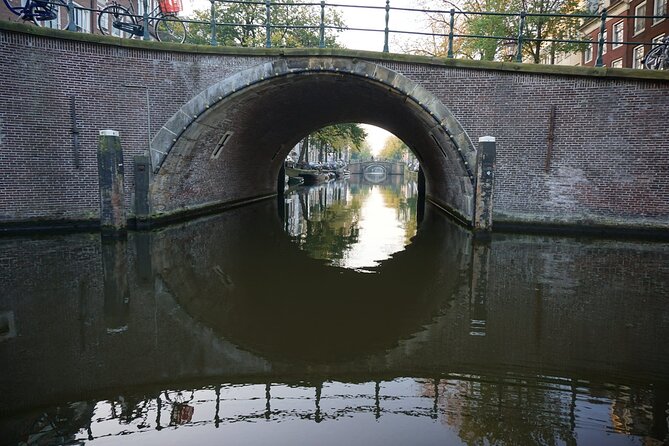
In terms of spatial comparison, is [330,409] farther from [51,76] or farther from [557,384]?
[51,76]

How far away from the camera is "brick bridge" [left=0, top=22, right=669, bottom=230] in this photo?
35.6ft

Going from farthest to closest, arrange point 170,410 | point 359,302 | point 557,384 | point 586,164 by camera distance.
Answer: point 586,164, point 359,302, point 557,384, point 170,410

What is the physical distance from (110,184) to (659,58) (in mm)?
13955

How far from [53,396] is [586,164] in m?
12.0

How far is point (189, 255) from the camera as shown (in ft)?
30.1

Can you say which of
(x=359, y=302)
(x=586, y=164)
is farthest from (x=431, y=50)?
(x=359, y=302)

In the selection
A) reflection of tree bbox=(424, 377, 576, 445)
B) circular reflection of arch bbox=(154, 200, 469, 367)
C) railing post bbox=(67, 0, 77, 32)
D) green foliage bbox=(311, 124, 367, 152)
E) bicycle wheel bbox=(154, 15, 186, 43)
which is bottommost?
reflection of tree bbox=(424, 377, 576, 445)

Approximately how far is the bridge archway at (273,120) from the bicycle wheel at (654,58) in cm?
555

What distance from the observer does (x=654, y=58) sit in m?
12.7

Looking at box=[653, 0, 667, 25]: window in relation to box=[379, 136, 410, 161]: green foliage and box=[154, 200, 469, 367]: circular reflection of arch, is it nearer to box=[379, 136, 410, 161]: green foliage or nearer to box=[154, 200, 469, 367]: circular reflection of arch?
box=[154, 200, 469, 367]: circular reflection of arch

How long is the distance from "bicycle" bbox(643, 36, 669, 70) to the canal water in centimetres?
636

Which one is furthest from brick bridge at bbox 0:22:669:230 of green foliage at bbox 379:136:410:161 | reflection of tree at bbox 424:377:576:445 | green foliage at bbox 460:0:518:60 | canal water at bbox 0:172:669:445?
green foliage at bbox 379:136:410:161

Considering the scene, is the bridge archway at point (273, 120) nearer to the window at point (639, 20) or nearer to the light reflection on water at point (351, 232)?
the light reflection on water at point (351, 232)

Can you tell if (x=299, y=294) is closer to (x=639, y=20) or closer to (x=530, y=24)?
(x=530, y=24)
